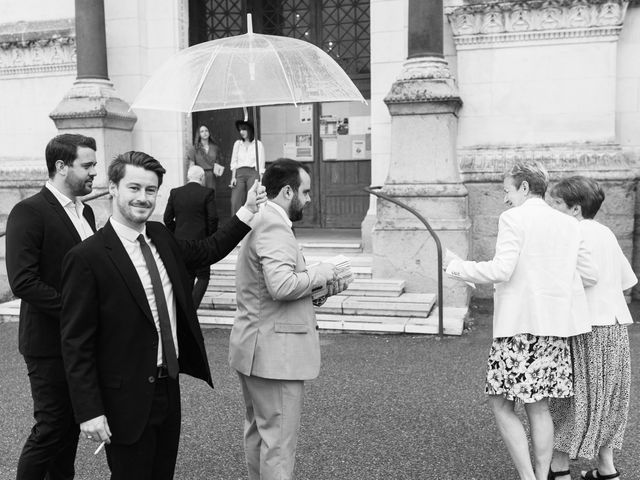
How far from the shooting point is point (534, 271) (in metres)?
3.56

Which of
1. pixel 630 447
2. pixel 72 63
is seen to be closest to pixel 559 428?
pixel 630 447

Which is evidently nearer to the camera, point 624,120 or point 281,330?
point 281,330

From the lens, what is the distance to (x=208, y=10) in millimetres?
12312

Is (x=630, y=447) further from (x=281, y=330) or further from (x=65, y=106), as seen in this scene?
(x=65, y=106)

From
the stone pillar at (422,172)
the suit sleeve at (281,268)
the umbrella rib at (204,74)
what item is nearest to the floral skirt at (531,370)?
the suit sleeve at (281,268)

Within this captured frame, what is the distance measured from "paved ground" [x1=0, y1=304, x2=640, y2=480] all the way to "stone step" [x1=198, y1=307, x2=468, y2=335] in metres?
0.30

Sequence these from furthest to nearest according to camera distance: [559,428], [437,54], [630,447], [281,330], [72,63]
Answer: [72,63], [437,54], [630,447], [559,428], [281,330]

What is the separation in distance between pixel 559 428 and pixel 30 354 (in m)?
2.81

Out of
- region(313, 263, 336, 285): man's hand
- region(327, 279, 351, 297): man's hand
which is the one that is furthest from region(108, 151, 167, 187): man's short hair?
region(327, 279, 351, 297): man's hand

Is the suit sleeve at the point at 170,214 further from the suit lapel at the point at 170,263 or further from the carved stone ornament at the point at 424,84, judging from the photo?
the suit lapel at the point at 170,263

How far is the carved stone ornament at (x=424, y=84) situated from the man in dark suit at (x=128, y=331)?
6.21 metres

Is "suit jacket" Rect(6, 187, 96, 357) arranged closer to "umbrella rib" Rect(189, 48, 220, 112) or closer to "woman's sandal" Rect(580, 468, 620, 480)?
"umbrella rib" Rect(189, 48, 220, 112)

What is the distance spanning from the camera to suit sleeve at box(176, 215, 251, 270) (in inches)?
132

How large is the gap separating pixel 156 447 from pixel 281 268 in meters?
0.95
